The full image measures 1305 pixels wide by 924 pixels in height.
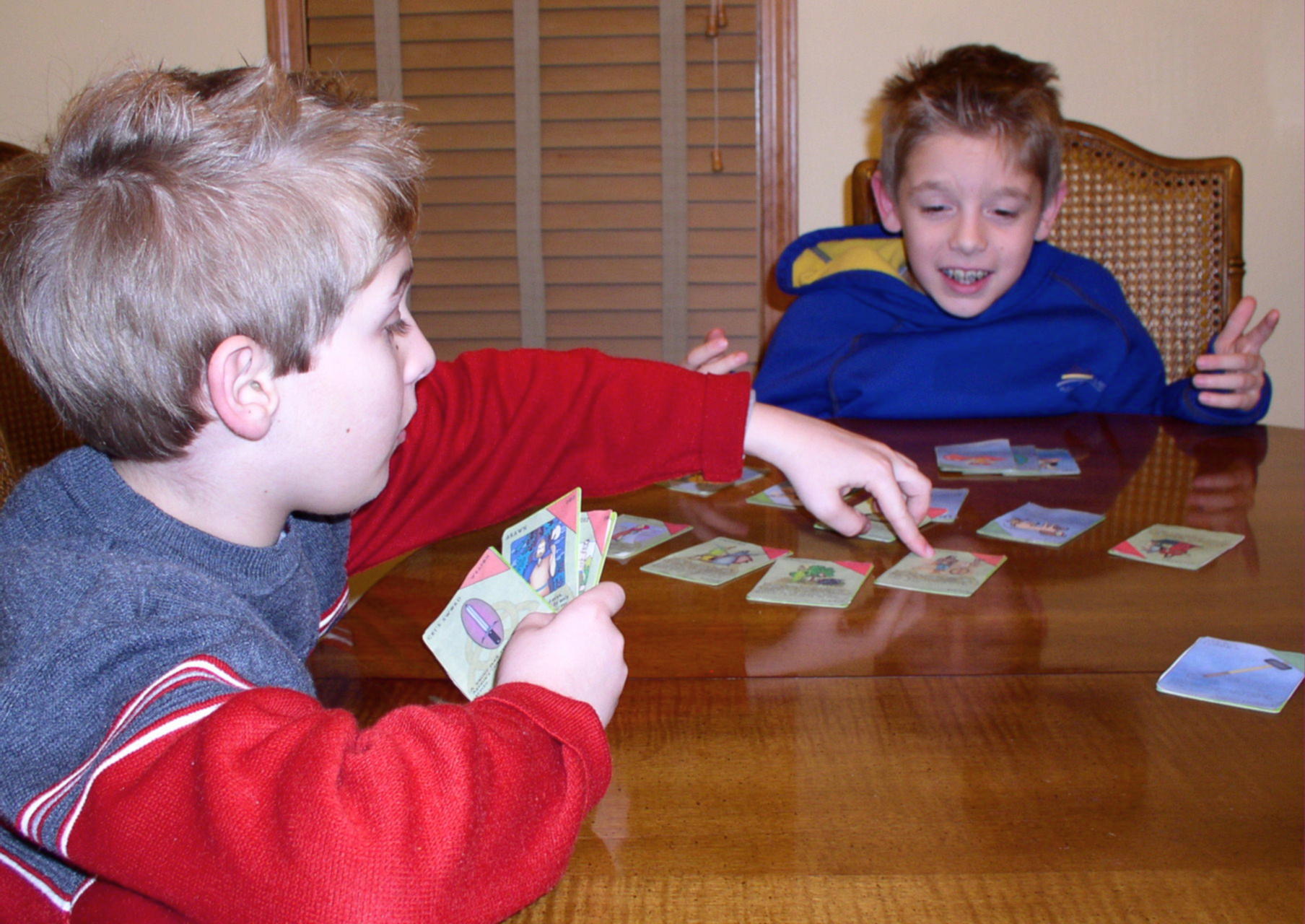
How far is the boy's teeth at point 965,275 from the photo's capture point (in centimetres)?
190

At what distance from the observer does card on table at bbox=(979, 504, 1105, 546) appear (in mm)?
1090

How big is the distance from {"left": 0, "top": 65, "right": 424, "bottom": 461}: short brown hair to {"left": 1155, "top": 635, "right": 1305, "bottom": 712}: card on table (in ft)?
2.19

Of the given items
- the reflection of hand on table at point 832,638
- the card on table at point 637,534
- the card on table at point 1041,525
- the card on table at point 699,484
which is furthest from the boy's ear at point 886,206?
the reflection of hand on table at point 832,638

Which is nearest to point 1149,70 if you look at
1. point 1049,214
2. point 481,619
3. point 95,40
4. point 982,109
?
point 1049,214

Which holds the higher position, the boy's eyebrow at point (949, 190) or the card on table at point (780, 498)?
the boy's eyebrow at point (949, 190)

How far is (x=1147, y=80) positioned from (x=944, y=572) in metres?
2.48

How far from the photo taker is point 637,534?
44.9 inches

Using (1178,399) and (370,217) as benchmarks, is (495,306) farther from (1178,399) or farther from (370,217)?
(370,217)

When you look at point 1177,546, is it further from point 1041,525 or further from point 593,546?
point 593,546

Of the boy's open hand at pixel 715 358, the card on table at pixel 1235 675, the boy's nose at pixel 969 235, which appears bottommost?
the card on table at pixel 1235 675

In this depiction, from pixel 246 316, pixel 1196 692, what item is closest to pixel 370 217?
pixel 246 316

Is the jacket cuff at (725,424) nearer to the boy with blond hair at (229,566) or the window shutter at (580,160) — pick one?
the boy with blond hair at (229,566)

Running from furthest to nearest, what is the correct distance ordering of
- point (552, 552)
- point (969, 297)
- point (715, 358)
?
point (969, 297) < point (715, 358) < point (552, 552)

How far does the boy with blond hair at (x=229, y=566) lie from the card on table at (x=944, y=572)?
0.37 meters
